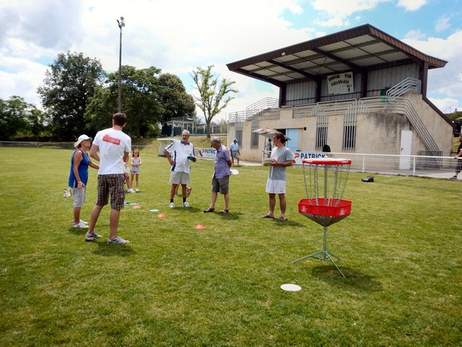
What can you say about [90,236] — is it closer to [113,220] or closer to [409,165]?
[113,220]

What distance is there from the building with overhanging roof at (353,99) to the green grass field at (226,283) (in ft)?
57.7

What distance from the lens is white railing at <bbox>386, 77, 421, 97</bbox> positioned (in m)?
27.0

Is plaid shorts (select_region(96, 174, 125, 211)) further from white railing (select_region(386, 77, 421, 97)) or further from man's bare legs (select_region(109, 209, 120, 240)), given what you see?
white railing (select_region(386, 77, 421, 97))

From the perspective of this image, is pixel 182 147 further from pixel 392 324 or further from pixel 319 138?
pixel 319 138

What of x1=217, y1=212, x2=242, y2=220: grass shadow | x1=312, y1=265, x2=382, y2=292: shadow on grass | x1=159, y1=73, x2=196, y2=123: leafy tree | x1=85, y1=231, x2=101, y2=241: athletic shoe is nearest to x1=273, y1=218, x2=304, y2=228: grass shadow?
x1=217, y1=212, x2=242, y2=220: grass shadow

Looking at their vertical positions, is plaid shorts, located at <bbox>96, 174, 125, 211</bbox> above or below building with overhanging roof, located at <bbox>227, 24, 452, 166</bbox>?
below

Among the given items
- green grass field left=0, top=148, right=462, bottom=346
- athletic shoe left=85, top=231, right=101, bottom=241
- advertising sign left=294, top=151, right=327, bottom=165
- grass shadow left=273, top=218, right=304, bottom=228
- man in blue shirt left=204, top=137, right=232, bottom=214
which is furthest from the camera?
advertising sign left=294, top=151, right=327, bottom=165

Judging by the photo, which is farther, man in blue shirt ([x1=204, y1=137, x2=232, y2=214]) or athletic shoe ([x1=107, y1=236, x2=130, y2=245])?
man in blue shirt ([x1=204, y1=137, x2=232, y2=214])

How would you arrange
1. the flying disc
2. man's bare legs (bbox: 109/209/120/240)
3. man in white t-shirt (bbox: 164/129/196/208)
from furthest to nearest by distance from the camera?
man in white t-shirt (bbox: 164/129/196/208), man's bare legs (bbox: 109/209/120/240), the flying disc

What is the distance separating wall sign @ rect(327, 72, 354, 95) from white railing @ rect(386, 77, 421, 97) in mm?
6058

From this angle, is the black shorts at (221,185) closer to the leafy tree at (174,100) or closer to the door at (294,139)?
the door at (294,139)

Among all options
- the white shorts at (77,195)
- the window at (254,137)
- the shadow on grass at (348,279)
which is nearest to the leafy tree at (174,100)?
the window at (254,137)

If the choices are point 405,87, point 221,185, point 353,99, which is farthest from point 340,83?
point 221,185

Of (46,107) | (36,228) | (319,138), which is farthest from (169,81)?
(36,228)
